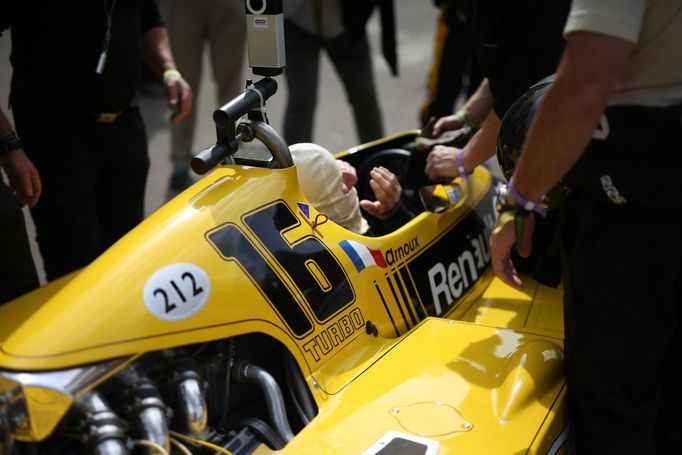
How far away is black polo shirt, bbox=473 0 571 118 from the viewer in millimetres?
2652

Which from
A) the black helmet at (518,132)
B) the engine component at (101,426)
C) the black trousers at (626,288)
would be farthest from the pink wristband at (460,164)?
the engine component at (101,426)

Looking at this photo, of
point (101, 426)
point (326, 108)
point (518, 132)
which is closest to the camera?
point (101, 426)

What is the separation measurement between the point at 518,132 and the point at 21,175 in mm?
1593

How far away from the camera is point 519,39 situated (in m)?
2.70

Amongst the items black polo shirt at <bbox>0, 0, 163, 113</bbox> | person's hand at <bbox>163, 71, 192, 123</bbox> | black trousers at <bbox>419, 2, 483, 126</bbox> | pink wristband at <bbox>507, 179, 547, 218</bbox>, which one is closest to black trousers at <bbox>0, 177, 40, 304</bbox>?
black polo shirt at <bbox>0, 0, 163, 113</bbox>

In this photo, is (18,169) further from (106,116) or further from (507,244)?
(507,244)

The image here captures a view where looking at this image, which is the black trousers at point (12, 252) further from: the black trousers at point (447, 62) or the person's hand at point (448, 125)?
the black trousers at point (447, 62)

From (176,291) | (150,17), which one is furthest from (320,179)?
(150,17)

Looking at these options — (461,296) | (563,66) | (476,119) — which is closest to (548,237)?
(461,296)

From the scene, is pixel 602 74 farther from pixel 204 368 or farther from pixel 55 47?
pixel 55 47

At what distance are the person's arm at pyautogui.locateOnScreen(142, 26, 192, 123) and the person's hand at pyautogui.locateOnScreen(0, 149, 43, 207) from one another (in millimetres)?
800

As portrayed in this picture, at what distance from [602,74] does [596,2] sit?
0.15 meters

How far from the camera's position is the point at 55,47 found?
285 centimetres

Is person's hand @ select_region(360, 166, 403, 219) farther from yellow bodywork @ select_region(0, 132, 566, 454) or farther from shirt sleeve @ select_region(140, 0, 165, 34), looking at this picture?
shirt sleeve @ select_region(140, 0, 165, 34)
